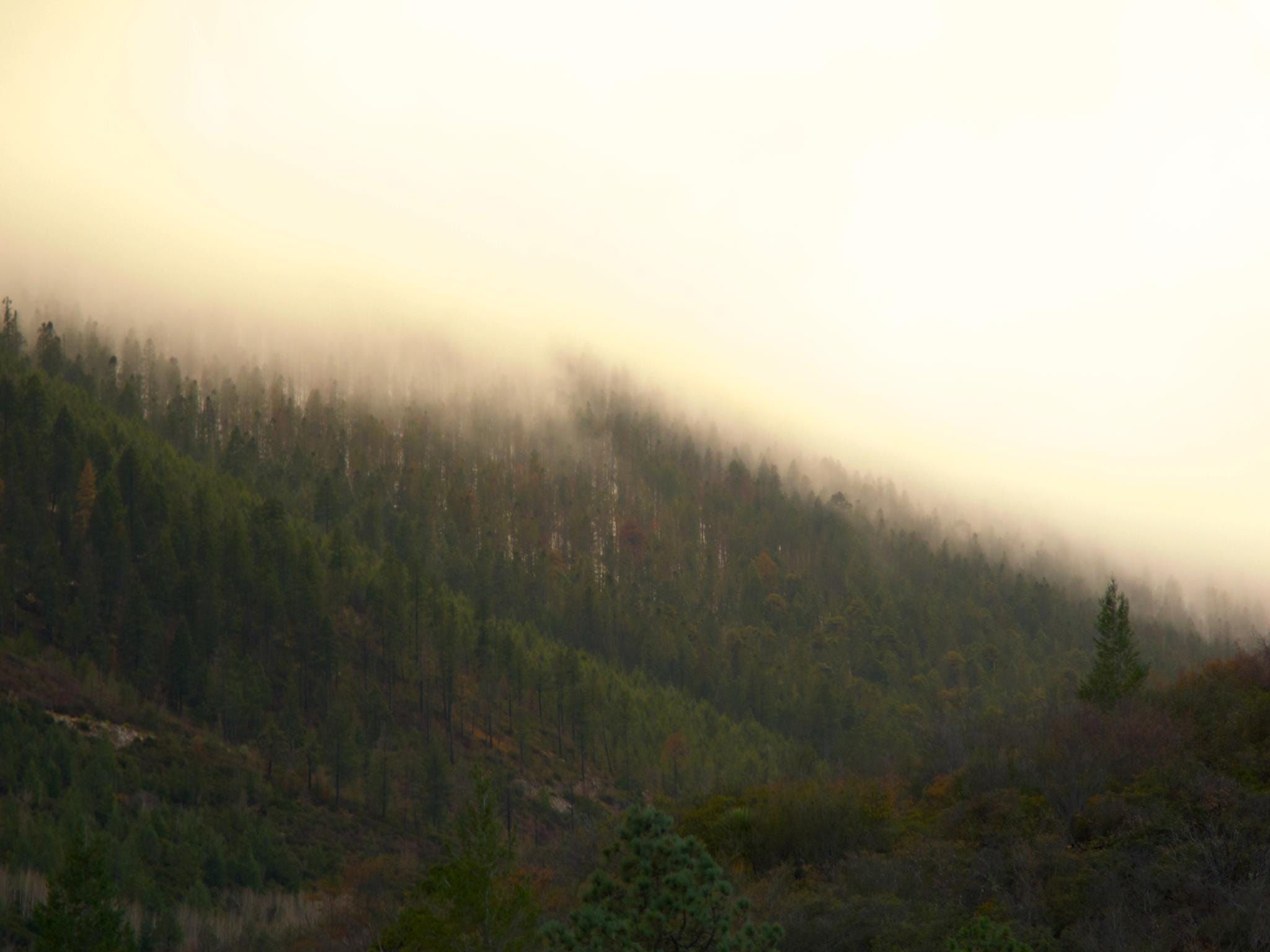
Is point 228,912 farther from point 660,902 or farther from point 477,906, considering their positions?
point 660,902

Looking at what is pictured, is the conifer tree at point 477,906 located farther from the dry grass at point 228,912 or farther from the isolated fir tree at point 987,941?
the dry grass at point 228,912

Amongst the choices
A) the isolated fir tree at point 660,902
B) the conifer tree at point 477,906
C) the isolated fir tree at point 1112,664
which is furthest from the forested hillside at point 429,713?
the isolated fir tree at point 660,902

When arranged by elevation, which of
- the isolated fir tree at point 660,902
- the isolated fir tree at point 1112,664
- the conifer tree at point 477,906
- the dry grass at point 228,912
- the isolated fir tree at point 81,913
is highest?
the isolated fir tree at point 660,902

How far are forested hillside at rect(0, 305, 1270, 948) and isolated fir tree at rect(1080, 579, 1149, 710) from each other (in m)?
1.68

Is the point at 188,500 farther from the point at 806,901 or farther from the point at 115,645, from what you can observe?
the point at 806,901

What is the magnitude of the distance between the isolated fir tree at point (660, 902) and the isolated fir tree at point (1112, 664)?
24.7 m

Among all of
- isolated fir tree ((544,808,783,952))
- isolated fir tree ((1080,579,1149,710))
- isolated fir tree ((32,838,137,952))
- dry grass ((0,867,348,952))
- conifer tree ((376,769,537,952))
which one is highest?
isolated fir tree ((544,808,783,952))

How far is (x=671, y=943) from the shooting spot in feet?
45.2

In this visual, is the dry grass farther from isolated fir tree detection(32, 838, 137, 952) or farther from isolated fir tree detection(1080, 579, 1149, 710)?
isolated fir tree detection(1080, 579, 1149, 710)

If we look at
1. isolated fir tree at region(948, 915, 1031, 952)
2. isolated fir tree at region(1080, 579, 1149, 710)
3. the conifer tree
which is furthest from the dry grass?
isolated fir tree at region(948, 915, 1031, 952)

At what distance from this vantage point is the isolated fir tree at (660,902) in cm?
1345

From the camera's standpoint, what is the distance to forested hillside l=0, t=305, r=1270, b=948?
2628 cm

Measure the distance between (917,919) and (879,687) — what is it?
14467 cm

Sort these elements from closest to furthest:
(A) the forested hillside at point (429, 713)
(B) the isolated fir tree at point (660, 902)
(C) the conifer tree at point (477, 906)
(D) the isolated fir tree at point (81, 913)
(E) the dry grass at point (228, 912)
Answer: (B) the isolated fir tree at point (660, 902) < (C) the conifer tree at point (477, 906) < (A) the forested hillside at point (429, 713) < (D) the isolated fir tree at point (81, 913) < (E) the dry grass at point (228, 912)
